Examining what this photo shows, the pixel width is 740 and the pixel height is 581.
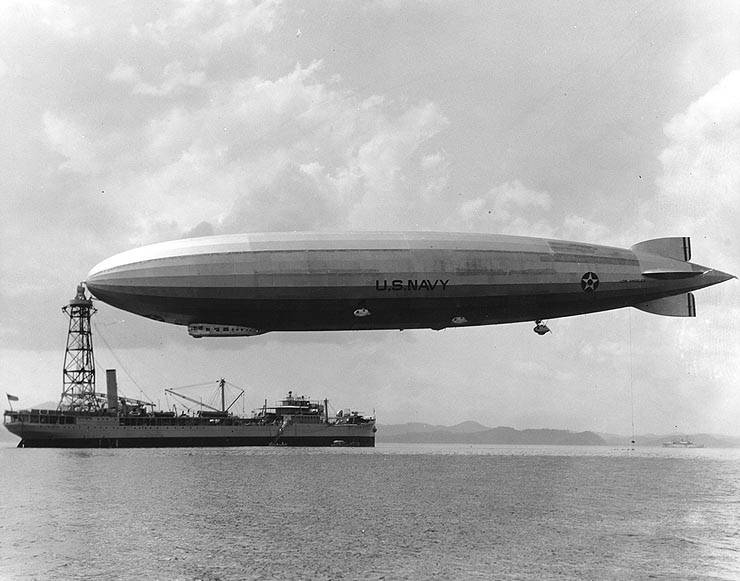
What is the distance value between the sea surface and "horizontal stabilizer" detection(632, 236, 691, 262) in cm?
1290

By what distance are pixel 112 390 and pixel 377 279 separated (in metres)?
85.4

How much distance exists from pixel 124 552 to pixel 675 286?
112 feet

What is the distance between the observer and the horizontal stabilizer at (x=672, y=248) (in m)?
45.2

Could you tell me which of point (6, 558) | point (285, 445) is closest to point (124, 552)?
point (6, 558)

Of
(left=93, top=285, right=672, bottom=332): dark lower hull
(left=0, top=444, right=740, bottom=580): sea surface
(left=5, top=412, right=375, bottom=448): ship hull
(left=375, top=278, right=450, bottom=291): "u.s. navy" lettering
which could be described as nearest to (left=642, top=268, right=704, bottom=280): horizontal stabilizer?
(left=93, top=285, right=672, bottom=332): dark lower hull

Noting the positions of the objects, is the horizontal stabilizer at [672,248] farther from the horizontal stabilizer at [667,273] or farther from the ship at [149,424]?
the ship at [149,424]

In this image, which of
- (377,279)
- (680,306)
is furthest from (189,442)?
(680,306)

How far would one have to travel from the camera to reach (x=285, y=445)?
116750 millimetres

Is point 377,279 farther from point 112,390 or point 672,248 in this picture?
Answer: point 112,390

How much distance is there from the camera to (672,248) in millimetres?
45312

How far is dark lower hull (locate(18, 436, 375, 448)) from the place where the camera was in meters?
111

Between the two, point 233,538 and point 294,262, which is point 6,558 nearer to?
point 233,538

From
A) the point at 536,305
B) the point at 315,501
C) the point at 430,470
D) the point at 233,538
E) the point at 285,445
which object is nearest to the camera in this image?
the point at 233,538

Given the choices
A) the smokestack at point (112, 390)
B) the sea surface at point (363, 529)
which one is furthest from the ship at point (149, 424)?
the sea surface at point (363, 529)
